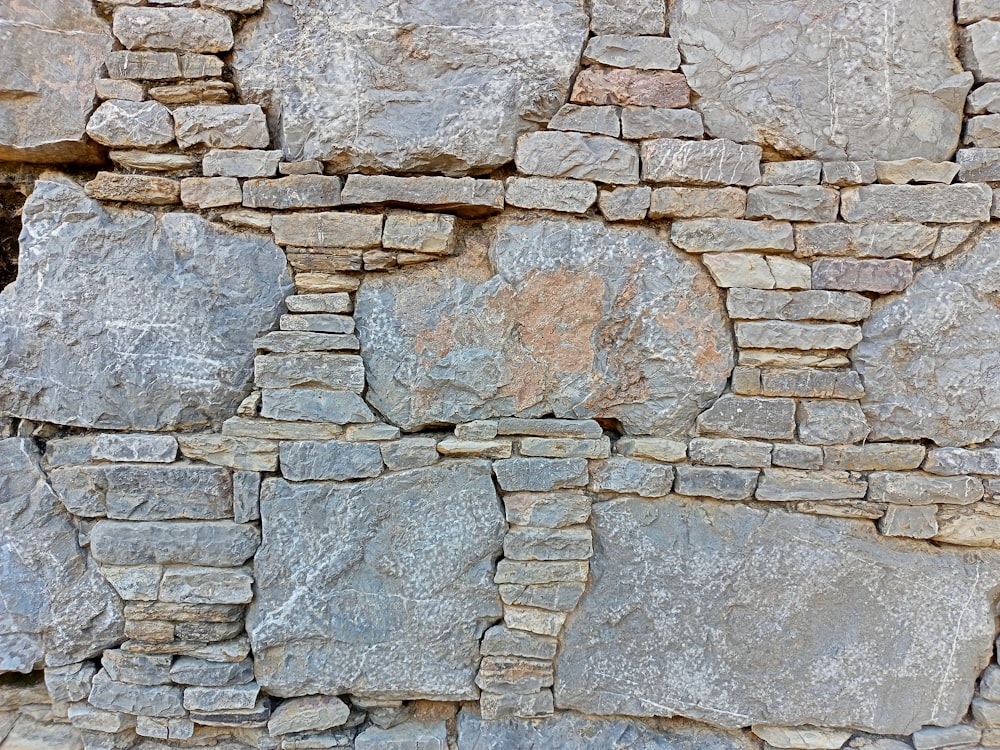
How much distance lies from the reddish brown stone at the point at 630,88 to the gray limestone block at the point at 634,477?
1.20m

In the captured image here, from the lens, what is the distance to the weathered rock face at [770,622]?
80.0 inches

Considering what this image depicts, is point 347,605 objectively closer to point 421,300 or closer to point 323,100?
point 421,300

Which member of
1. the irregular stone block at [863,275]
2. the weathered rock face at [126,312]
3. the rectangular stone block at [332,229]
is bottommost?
the weathered rock face at [126,312]

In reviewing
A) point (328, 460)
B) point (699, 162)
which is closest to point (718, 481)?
point (699, 162)

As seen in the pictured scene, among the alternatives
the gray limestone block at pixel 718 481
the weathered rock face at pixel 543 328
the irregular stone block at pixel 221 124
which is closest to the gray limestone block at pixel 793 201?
the weathered rock face at pixel 543 328

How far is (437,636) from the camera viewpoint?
2.05 m

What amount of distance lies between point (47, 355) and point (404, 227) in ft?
4.15

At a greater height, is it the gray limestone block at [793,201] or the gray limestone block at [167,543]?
the gray limestone block at [793,201]

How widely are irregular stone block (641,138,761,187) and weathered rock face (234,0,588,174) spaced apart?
368mm

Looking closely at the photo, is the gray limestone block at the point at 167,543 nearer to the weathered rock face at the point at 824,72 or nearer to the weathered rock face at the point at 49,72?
the weathered rock face at the point at 49,72

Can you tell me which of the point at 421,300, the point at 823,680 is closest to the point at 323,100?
the point at 421,300

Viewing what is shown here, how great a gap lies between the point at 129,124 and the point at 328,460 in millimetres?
1272

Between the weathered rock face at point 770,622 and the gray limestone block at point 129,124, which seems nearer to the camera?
the gray limestone block at point 129,124

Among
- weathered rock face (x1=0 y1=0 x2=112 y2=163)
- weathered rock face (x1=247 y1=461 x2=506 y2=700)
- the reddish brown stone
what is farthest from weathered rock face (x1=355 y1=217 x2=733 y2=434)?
weathered rock face (x1=0 y1=0 x2=112 y2=163)
